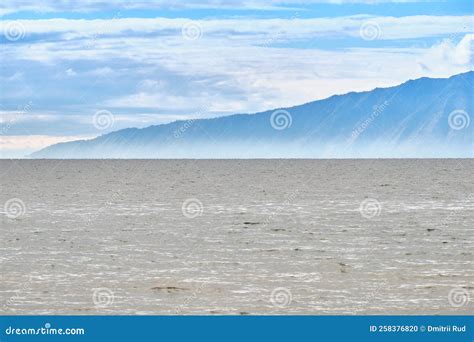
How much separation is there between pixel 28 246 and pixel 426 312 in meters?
20.2

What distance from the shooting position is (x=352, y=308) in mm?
21828

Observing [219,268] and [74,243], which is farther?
[74,243]

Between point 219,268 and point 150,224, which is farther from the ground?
point 150,224

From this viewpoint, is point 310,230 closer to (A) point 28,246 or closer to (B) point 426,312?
(A) point 28,246

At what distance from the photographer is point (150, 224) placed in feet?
154

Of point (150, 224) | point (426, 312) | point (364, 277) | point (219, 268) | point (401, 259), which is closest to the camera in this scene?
point (426, 312)

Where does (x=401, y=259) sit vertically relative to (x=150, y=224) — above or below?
below

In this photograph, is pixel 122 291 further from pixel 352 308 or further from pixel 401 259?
pixel 401 259

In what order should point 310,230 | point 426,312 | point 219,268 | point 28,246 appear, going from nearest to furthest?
point 426,312
point 219,268
point 28,246
point 310,230
